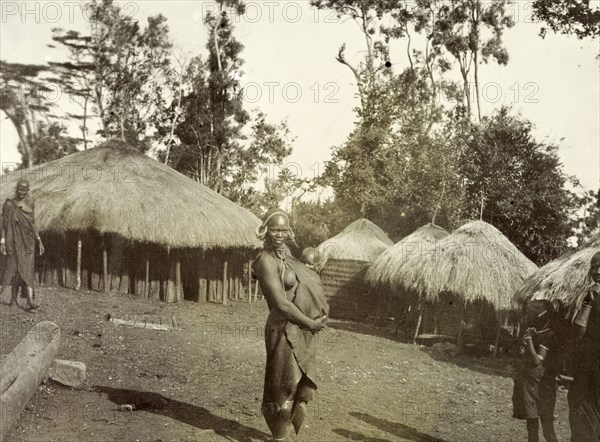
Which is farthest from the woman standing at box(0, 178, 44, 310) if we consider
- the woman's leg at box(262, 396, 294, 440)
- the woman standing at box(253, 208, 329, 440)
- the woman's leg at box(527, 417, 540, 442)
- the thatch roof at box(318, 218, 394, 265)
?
the thatch roof at box(318, 218, 394, 265)

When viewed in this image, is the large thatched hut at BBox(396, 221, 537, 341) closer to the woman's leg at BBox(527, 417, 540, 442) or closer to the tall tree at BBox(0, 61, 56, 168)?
the woman's leg at BBox(527, 417, 540, 442)

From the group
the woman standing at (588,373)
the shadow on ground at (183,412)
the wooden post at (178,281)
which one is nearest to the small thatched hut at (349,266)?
the wooden post at (178,281)

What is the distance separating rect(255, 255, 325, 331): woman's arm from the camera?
4.22 meters

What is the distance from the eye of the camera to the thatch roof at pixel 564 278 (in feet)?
30.1

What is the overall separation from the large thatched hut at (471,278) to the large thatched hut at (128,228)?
5.18m

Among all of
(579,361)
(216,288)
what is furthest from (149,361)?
(216,288)

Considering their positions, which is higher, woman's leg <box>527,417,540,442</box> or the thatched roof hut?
the thatched roof hut

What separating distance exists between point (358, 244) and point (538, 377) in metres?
13.7

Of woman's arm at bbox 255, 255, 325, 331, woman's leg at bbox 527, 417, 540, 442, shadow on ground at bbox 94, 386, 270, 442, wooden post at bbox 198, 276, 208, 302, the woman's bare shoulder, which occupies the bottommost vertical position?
shadow on ground at bbox 94, 386, 270, 442

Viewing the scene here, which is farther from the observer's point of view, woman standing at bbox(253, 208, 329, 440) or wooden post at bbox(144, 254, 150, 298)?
wooden post at bbox(144, 254, 150, 298)

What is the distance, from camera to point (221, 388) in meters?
6.86

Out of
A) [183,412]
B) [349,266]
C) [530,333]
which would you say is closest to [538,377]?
[530,333]

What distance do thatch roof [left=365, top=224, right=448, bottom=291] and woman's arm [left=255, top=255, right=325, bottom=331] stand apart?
10.0 metres

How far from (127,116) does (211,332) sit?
55.9ft
